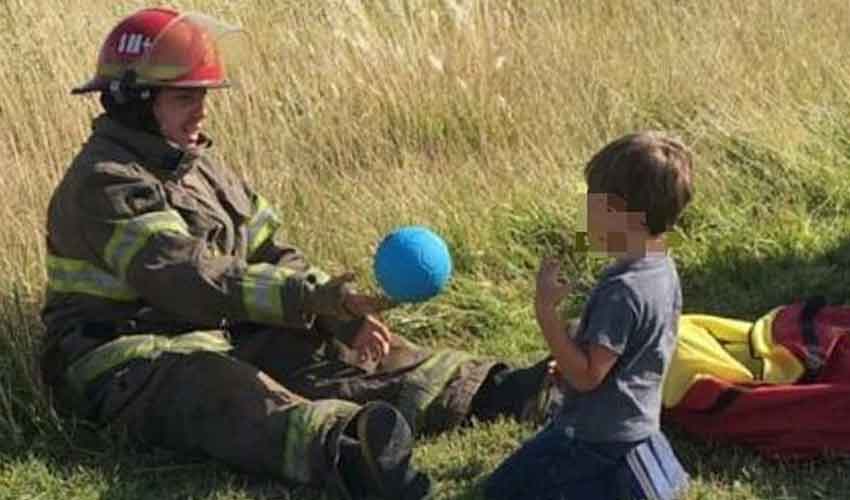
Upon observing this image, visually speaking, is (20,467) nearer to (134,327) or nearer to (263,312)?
(134,327)

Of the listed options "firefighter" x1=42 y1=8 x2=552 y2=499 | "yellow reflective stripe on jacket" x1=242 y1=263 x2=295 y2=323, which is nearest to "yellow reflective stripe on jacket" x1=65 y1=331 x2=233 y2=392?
"firefighter" x1=42 y1=8 x2=552 y2=499

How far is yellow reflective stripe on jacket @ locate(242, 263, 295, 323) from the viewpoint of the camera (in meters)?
3.95

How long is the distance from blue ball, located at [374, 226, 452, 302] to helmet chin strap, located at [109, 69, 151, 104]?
33.4 inches

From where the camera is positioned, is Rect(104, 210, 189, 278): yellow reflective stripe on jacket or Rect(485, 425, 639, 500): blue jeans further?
Rect(104, 210, 189, 278): yellow reflective stripe on jacket

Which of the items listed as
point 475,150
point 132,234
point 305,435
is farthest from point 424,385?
point 475,150

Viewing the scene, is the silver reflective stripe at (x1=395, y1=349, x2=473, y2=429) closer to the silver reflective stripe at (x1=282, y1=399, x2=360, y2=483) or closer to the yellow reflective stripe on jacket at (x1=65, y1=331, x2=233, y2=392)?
the silver reflective stripe at (x1=282, y1=399, x2=360, y2=483)

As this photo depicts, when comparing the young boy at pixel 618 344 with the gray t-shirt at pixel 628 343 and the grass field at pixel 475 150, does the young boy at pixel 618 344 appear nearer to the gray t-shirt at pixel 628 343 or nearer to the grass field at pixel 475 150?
the gray t-shirt at pixel 628 343

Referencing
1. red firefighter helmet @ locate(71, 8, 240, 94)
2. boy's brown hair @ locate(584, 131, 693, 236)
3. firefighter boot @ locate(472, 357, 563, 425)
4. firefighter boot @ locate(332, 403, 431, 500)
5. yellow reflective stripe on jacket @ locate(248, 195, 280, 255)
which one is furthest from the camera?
yellow reflective stripe on jacket @ locate(248, 195, 280, 255)

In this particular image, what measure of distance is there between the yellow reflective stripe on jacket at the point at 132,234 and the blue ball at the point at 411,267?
0.63m

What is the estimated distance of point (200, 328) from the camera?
14.0 feet

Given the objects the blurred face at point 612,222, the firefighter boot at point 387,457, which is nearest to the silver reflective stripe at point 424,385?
the firefighter boot at point 387,457

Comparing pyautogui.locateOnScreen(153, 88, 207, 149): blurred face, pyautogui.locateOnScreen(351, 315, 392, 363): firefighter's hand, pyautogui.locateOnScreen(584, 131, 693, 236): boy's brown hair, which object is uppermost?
pyautogui.locateOnScreen(153, 88, 207, 149): blurred face

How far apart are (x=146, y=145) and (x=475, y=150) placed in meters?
2.39

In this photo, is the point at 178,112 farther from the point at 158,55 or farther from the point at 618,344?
the point at 618,344
